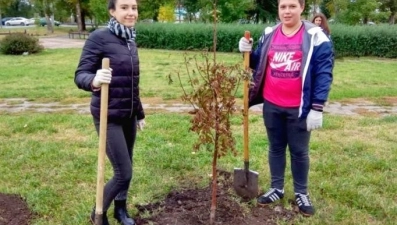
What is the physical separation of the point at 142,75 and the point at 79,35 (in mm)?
24353

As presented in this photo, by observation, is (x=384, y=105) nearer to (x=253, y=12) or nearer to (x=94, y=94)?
(x=94, y=94)

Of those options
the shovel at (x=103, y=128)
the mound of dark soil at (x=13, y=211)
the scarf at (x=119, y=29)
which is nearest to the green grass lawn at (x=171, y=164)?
the mound of dark soil at (x=13, y=211)

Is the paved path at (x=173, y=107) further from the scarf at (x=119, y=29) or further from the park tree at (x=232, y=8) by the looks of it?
the park tree at (x=232, y=8)

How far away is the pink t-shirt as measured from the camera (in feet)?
12.2

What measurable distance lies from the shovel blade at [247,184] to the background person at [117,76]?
4.13 feet

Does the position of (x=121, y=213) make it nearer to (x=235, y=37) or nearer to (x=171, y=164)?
(x=171, y=164)

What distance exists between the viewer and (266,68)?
3.94 m

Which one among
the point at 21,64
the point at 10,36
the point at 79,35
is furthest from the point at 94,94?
the point at 79,35

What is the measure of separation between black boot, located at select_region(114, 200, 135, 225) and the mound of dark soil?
2.49 ft

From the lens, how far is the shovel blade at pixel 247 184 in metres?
4.28

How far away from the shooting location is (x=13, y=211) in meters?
4.04

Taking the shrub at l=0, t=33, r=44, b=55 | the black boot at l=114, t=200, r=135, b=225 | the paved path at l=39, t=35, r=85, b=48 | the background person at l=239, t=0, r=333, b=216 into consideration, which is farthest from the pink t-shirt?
the paved path at l=39, t=35, r=85, b=48

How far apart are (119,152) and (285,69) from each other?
1.50m

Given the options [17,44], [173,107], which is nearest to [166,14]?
Answer: [17,44]
